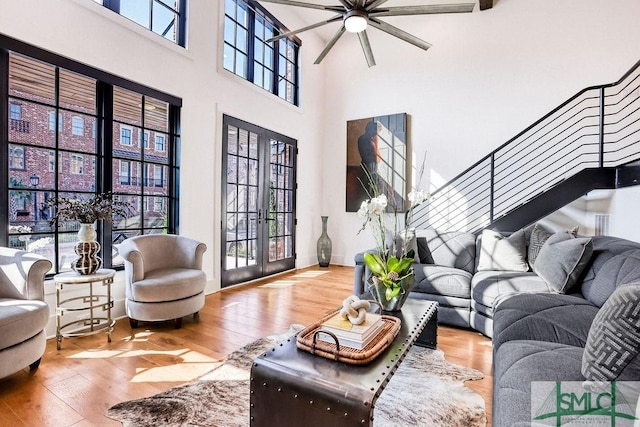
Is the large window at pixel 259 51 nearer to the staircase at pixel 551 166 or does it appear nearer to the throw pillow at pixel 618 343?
the staircase at pixel 551 166

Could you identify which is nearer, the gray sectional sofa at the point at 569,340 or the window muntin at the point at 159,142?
the gray sectional sofa at the point at 569,340

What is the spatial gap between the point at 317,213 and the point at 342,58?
3.20 m

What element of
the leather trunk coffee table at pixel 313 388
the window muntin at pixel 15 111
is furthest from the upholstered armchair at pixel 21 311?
the leather trunk coffee table at pixel 313 388

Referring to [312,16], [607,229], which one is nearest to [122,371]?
[607,229]

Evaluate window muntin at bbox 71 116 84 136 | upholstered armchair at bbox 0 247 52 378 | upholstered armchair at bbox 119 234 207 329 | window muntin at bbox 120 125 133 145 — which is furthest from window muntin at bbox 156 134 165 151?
upholstered armchair at bbox 0 247 52 378

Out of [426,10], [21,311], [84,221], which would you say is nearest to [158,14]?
[84,221]

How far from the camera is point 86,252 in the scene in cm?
272

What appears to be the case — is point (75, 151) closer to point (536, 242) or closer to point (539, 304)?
point (539, 304)

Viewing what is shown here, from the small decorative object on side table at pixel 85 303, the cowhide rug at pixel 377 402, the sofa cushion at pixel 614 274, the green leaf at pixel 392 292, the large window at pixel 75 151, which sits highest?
the large window at pixel 75 151

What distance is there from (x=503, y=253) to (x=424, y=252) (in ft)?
2.85

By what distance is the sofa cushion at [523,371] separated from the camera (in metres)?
1.11

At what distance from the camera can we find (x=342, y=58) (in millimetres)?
6578

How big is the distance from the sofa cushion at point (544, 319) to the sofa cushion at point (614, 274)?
0.09 meters

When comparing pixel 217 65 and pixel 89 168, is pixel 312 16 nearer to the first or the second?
pixel 217 65
